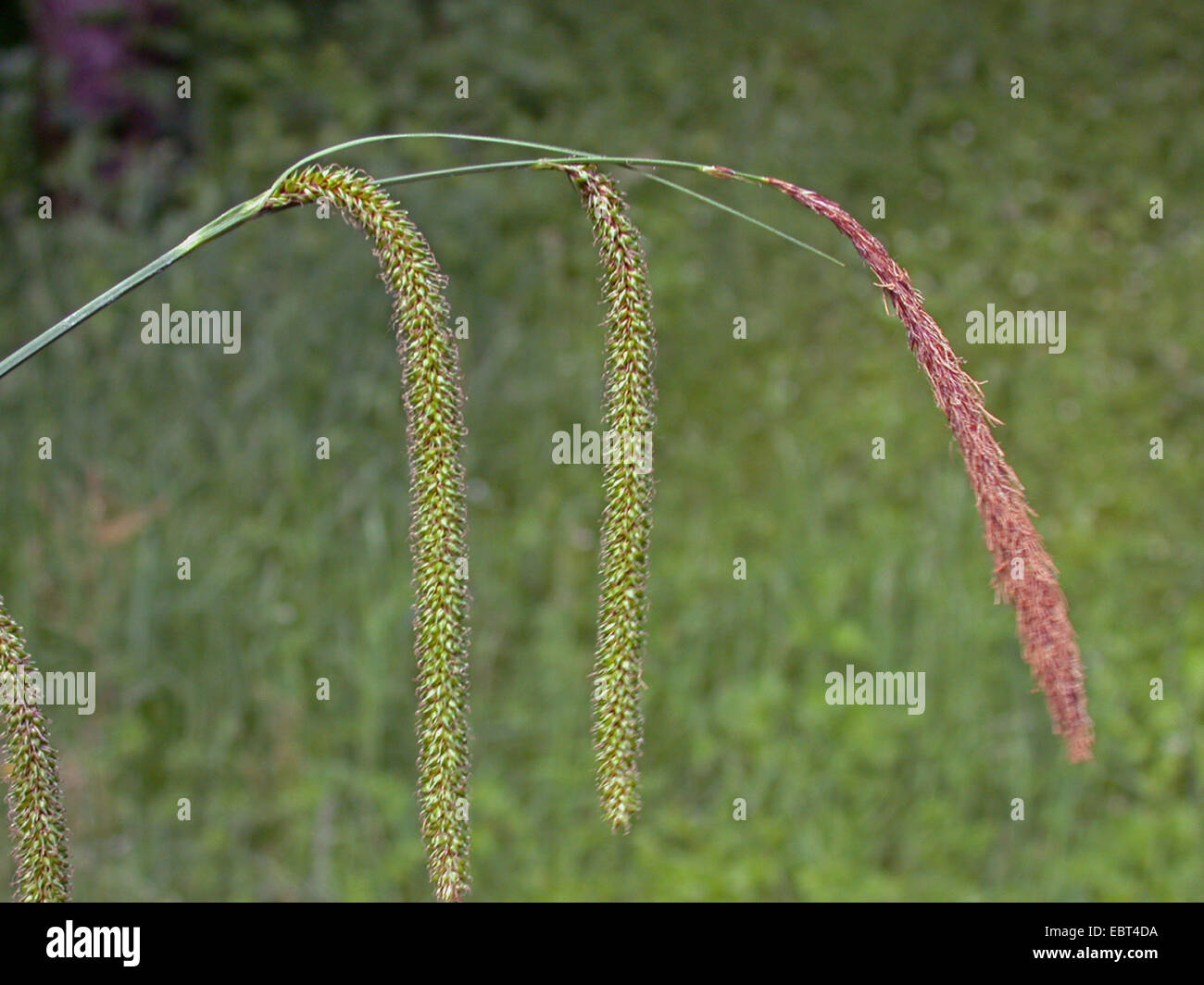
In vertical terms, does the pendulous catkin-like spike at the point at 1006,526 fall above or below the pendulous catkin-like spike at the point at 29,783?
above

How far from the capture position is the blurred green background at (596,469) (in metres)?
3.69

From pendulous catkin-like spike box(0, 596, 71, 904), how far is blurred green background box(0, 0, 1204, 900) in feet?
8.26

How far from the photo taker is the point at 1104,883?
3.69 meters

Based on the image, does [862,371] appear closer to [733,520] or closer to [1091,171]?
[733,520]

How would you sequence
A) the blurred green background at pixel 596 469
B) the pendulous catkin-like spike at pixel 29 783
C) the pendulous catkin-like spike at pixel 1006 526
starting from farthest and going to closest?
1. the blurred green background at pixel 596 469
2. the pendulous catkin-like spike at pixel 29 783
3. the pendulous catkin-like spike at pixel 1006 526

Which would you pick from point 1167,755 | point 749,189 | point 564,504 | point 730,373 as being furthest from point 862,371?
point 1167,755

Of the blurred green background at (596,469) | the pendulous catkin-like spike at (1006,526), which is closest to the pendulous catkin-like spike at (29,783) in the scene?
the pendulous catkin-like spike at (1006,526)

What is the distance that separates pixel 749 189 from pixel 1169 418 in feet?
5.50

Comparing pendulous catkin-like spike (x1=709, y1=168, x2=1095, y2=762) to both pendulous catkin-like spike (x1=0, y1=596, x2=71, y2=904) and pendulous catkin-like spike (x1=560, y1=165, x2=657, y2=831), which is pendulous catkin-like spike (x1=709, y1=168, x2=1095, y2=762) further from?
pendulous catkin-like spike (x1=0, y1=596, x2=71, y2=904)

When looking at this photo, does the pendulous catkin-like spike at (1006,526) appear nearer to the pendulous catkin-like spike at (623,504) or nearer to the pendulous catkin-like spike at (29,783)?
the pendulous catkin-like spike at (623,504)

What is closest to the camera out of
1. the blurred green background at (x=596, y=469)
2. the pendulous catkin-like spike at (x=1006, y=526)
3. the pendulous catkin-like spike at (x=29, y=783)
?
the pendulous catkin-like spike at (x=1006, y=526)

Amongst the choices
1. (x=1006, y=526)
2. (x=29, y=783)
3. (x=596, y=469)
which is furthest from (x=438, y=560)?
(x=596, y=469)

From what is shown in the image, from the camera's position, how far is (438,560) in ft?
3.71

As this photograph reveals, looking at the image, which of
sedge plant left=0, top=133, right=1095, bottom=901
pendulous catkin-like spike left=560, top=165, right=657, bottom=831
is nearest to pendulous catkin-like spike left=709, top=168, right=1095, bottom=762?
sedge plant left=0, top=133, right=1095, bottom=901
